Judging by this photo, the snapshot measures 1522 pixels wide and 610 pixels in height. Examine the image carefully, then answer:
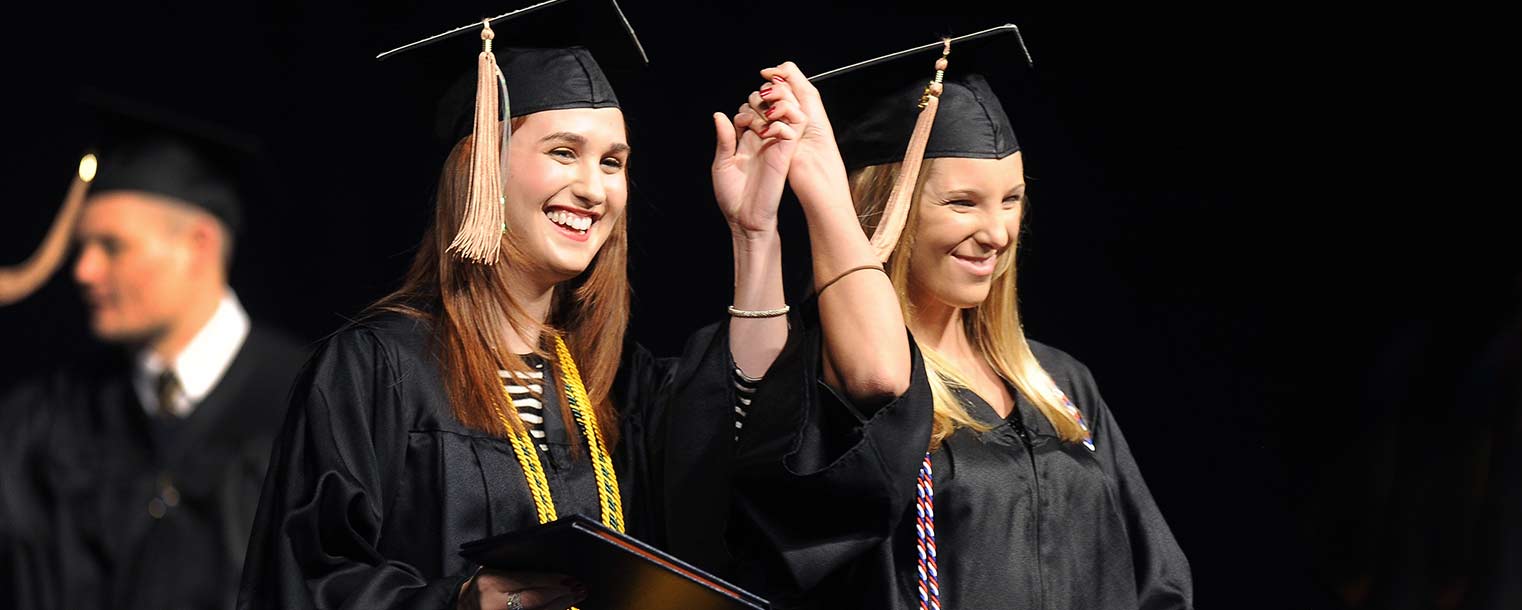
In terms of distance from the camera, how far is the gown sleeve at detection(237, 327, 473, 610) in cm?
277

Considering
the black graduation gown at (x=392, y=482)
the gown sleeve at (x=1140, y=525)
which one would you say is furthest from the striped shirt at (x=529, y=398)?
the gown sleeve at (x=1140, y=525)

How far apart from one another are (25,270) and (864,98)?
4.89ft

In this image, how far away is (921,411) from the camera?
9.98 ft

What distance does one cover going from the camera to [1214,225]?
182 inches

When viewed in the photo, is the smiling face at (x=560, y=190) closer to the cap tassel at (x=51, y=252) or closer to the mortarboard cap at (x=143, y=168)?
the mortarboard cap at (x=143, y=168)

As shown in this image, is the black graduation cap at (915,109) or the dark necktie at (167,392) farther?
the black graduation cap at (915,109)

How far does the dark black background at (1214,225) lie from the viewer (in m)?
4.19

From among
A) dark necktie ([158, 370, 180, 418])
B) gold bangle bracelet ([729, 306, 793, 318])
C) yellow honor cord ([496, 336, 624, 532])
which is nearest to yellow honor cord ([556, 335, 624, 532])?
yellow honor cord ([496, 336, 624, 532])

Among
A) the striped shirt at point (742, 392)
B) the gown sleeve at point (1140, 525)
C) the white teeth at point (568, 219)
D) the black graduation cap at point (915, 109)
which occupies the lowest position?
the gown sleeve at point (1140, 525)

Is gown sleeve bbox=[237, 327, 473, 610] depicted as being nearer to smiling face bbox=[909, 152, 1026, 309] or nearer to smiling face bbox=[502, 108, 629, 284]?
smiling face bbox=[502, 108, 629, 284]

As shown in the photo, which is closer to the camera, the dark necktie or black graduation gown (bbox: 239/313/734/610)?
black graduation gown (bbox: 239/313/734/610)

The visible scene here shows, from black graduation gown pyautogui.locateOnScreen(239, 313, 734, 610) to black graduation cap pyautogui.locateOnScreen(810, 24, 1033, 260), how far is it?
48cm

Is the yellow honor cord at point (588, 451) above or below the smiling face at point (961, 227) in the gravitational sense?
below

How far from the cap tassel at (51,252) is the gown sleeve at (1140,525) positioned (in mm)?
1804
